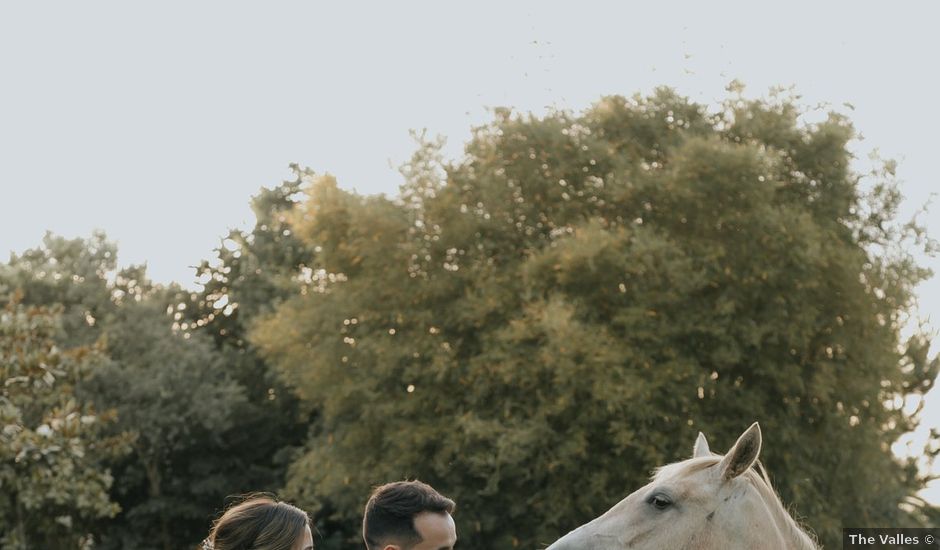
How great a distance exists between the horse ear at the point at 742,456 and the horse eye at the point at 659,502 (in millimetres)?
252

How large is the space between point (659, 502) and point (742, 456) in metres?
0.40

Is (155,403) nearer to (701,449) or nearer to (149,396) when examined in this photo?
(149,396)

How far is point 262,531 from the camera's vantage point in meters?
4.63

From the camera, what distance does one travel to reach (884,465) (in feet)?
93.0

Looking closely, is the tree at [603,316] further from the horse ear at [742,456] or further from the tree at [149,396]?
the horse ear at [742,456]

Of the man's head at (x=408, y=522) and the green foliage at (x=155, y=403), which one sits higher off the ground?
the green foliage at (x=155, y=403)

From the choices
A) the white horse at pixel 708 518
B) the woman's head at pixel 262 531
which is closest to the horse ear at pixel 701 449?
the white horse at pixel 708 518

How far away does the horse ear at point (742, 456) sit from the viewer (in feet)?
16.3

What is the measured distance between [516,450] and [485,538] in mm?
4747

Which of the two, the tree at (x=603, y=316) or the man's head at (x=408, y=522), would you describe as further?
the tree at (x=603, y=316)

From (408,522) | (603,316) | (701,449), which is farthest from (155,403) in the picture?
(408,522)

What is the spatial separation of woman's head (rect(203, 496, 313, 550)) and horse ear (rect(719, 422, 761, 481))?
67.3 inches

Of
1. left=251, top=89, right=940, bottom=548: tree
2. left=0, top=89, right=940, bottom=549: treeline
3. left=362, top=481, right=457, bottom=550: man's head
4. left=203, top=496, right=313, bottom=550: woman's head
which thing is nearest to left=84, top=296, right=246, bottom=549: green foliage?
left=0, top=89, right=940, bottom=549: treeline

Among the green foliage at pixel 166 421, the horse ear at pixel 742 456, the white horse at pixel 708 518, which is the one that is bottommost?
the white horse at pixel 708 518
